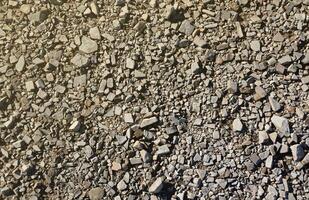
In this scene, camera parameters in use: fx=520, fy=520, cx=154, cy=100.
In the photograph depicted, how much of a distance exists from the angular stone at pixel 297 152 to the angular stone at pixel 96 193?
3.30 ft

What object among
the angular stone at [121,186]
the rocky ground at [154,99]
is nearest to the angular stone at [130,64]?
the rocky ground at [154,99]

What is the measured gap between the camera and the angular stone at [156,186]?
2.65 meters

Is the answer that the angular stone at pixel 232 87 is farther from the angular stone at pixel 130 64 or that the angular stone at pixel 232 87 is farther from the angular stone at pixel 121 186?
the angular stone at pixel 121 186

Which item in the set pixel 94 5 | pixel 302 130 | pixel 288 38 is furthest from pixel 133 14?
pixel 302 130

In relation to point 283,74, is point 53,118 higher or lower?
lower

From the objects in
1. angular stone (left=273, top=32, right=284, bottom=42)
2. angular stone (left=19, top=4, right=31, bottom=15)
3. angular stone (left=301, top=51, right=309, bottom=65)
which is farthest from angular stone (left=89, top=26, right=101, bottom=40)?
angular stone (left=301, top=51, right=309, bottom=65)

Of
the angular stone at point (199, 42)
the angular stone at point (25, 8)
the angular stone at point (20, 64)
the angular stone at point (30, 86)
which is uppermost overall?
the angular stone at point (25, 8)

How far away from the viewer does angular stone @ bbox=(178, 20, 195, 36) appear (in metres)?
2.96

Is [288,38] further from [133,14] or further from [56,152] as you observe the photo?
[56,152]

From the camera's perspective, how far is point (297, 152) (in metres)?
2.68

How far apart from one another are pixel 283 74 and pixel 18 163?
4.94 ft

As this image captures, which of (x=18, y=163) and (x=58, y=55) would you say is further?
(x=58, y=55)

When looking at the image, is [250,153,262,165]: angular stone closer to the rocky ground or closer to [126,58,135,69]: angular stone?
the rocky ground

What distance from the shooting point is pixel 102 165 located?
8.96 ft
